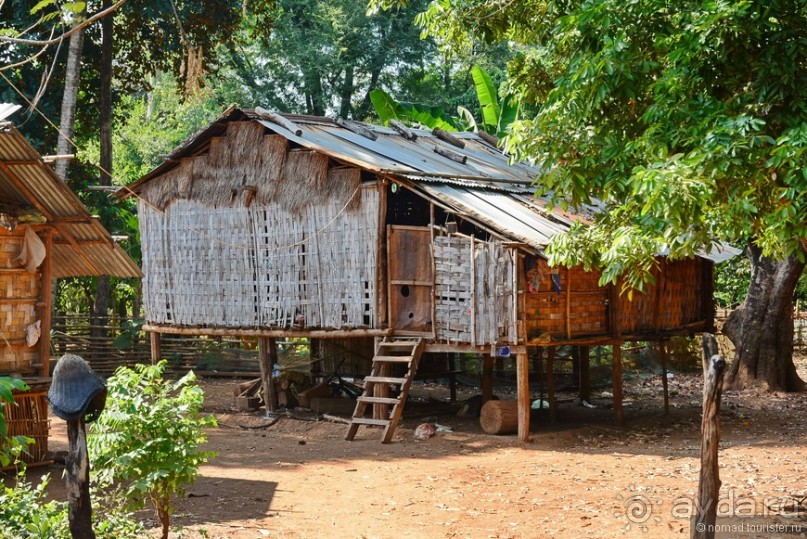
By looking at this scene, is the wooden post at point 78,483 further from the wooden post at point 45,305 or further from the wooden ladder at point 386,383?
the wooden ladder at point 386,383

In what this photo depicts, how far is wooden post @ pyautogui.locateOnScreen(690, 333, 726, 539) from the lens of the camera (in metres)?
6.14

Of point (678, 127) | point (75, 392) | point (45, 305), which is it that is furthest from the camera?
point (45, 305)

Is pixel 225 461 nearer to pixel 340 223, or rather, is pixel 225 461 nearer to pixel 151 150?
pixel 340 223

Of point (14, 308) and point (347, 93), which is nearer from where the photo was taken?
point (14, 308)

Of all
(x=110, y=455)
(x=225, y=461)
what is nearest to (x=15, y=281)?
(x=225, y=461)

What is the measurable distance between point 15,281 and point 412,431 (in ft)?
20.2

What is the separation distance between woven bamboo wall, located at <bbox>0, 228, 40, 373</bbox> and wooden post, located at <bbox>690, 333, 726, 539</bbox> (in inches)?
292

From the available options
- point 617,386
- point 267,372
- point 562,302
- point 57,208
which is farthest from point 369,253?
point 57,208

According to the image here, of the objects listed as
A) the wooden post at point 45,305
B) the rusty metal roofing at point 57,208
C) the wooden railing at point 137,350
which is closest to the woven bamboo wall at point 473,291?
the rusty metal roofing at point 57,208

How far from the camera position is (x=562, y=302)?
1366 centimetres

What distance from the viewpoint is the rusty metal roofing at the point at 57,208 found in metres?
10.1

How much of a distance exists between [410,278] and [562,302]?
86.5 inches

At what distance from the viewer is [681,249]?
7836mm

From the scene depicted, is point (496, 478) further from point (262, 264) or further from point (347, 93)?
point (347, 93)
